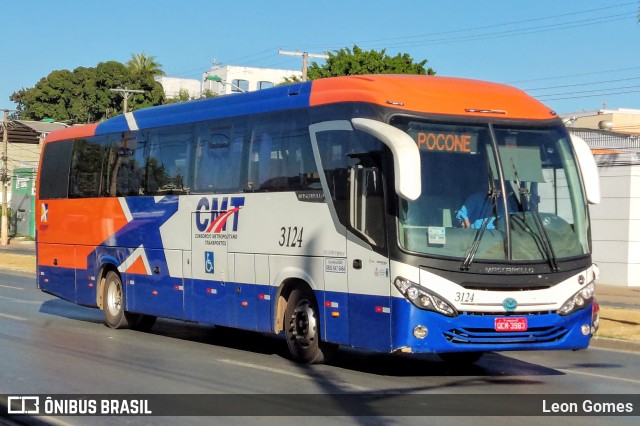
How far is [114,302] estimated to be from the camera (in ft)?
59.2

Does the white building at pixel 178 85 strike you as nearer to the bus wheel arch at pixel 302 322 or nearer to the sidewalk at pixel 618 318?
the sidewalk at pixel 618 318

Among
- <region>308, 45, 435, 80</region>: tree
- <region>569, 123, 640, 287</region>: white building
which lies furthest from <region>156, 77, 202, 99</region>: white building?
<region>569, 123, 640, 287</region>: white building

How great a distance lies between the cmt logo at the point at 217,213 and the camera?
47.2ft

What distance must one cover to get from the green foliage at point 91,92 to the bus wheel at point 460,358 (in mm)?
82250

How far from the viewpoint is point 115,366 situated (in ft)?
41.4

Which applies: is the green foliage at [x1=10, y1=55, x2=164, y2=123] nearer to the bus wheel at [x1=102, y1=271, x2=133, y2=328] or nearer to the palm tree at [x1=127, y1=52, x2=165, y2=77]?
the palm tree at [x1=127, y1=52, x2=165, y2=77]

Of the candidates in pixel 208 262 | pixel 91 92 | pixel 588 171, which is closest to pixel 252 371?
pixel 208 262

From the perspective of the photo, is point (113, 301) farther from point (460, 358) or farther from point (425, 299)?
point (425, 299)

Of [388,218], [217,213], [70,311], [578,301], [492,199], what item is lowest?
[70,311]

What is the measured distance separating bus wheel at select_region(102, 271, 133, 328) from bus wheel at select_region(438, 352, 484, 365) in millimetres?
6567

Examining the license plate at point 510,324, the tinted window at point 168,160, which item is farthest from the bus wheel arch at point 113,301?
the license plate at point 510,324

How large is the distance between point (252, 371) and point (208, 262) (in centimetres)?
316

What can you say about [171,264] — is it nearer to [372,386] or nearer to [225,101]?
[225,101]

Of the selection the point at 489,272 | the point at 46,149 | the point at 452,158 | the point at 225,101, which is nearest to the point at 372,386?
the point at 489,272
